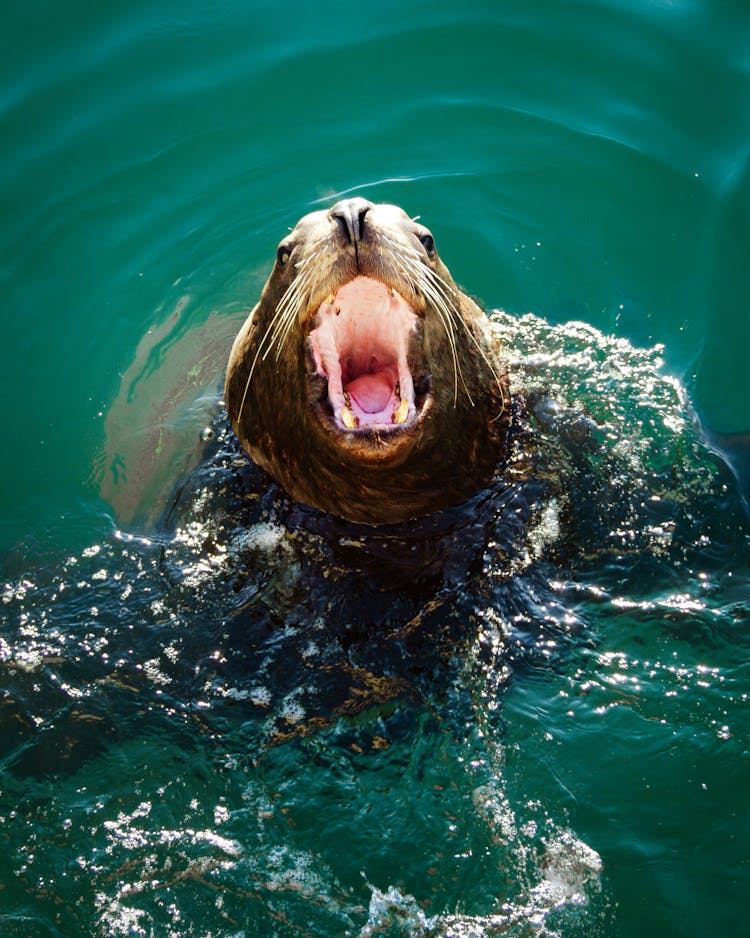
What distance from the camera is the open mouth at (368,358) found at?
12.7ft

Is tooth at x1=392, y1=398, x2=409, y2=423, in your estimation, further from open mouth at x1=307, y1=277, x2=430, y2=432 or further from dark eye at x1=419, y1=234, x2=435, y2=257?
dark eye at x1=419, y1=234, x2=435, y2=257

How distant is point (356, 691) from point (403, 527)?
0.88 metres

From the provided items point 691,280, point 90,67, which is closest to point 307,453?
point 691,280

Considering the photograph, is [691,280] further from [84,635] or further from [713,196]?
[84,635]

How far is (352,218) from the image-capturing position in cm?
368

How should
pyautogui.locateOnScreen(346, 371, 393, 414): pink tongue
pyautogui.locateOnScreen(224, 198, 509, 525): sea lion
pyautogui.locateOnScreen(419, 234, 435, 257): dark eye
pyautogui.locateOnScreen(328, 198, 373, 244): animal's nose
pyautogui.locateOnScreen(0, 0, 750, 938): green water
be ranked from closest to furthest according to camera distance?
pyautogui.locateOnScreen(0, 0, 750, 938): green water < pyautogui.locateOnScreen(328, 198, 373, 244): animal's nose < pyautogui.locateOnScreen(224, 198, 509, 525): sea lion < pyautogui.locateOnScreen(346, 371, 393, 414): pink tongue < pyautogui.locateOnScreen(419, 234, 435, 257): dark eye

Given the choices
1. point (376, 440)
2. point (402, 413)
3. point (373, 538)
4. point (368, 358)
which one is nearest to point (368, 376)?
point (368, 358)

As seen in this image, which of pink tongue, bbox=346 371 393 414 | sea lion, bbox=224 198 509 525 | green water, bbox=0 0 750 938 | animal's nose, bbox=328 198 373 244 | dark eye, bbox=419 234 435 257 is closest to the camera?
green water, bbox=0 0 750 938

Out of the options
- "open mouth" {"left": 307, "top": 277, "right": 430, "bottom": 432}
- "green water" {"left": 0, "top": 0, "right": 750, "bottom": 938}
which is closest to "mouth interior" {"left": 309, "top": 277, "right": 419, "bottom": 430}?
"open mouth" {"left": 307, "top": 277, "right": 430, "bottom": 432}

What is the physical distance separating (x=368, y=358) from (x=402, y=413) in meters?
0.48

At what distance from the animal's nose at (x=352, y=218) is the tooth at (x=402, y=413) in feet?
2.19

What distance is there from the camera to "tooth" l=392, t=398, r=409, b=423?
3.82 metres

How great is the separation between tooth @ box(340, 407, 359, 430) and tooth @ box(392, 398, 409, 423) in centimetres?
16

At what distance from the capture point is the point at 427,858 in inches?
137
